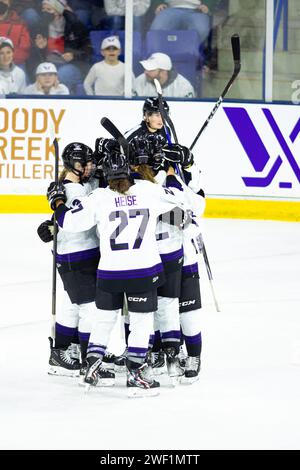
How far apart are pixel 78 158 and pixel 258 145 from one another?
5.12 m

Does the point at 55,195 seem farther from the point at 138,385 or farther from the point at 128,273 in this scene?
the point at 138,385

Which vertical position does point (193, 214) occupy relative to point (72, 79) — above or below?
below

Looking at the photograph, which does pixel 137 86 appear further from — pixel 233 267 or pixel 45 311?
pixel 45 311

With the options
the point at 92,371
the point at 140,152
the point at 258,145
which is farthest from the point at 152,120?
the point at 258,145

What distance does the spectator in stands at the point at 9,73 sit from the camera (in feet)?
36.1

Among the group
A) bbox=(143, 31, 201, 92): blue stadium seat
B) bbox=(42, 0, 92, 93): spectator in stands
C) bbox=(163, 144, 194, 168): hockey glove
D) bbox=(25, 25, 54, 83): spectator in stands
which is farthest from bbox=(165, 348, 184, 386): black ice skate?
bbox=(25, 25, 54, 83): spectator in stands

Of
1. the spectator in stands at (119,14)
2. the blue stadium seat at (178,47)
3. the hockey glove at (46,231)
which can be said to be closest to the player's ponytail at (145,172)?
the hockey glove at (46,231)

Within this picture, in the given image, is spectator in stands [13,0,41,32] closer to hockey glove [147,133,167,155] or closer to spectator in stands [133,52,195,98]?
spectator in stands [133,52,195,98]

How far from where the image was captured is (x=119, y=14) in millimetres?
11070

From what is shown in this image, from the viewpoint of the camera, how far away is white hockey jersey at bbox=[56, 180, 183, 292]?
534cm

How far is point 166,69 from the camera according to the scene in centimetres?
1103

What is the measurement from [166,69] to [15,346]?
5010 mm
